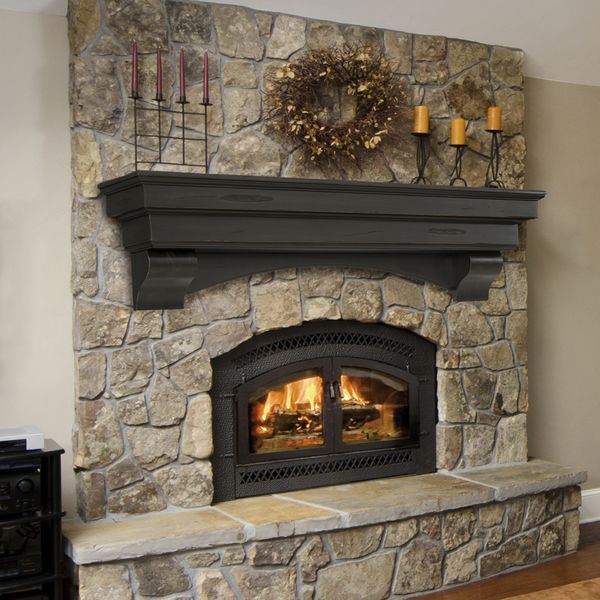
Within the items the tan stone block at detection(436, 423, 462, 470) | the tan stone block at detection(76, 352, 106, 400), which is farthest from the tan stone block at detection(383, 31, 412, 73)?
the tan stone block at detection(76, 352, 106, 400)

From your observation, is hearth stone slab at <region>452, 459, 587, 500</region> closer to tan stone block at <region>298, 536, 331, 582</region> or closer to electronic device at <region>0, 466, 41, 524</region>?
tan stone block at <region>298, 536, 331, 582</region>

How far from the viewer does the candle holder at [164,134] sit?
3.62 metres

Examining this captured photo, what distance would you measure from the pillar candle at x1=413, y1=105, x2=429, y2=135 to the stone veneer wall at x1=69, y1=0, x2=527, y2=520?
0.10 meters

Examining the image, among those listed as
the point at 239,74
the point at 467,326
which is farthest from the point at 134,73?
the point at 467,326

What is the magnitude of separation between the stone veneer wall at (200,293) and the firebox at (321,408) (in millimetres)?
103

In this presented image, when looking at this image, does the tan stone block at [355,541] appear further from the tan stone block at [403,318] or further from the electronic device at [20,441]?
the electronic device at [20,441]

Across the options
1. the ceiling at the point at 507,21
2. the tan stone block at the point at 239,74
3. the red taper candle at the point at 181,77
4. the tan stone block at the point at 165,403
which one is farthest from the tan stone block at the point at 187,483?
the ceiling at the point at 507,21

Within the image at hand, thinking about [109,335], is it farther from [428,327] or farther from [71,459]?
[428,327]

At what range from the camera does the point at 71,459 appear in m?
3.67

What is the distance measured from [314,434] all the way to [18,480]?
4.63 ft

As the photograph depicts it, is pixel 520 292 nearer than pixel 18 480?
No

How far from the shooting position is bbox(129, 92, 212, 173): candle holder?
3.62m

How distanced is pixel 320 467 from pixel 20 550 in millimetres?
1387

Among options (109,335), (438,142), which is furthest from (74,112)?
(438,142)
